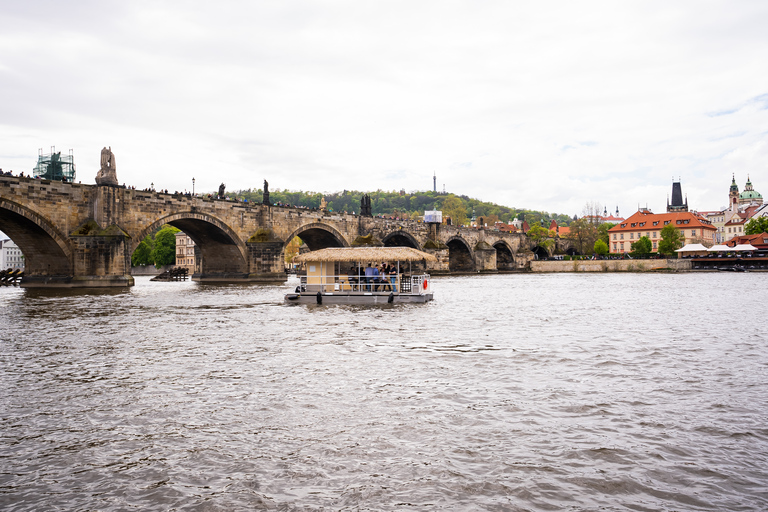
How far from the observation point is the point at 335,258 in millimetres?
26172

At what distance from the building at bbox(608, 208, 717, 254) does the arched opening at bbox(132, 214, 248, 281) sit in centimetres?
7666

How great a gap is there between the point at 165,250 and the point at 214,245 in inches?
2160

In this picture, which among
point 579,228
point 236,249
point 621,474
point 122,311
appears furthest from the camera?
point 579,228

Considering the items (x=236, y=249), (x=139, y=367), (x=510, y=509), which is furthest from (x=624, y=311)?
(x=236, y=249)

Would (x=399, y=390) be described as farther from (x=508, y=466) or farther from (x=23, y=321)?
(x=23, y=321)

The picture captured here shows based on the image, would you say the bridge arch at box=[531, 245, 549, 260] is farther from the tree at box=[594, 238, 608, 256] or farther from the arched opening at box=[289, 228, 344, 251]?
the arched opening at box=[289, 228, 344, 251]

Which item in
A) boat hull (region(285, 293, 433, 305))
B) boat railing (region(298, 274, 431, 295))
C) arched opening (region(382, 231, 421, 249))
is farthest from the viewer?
arched opening (region(382, 231, 421, 249))

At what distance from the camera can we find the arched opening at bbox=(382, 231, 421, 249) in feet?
214

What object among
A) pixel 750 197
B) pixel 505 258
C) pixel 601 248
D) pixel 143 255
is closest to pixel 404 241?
pixel 505 258

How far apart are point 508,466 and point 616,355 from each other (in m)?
7.27

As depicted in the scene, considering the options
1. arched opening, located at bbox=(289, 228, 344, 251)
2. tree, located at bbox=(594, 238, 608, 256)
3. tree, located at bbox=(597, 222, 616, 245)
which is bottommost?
tree, located at bbox=(594, 238, 608, 256)

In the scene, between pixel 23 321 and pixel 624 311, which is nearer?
pixel 23 321

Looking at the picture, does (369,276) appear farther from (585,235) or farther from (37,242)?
(585,235)

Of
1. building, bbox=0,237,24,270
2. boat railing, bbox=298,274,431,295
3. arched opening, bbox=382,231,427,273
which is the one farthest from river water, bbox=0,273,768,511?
building, bbox=0,237,24,270
